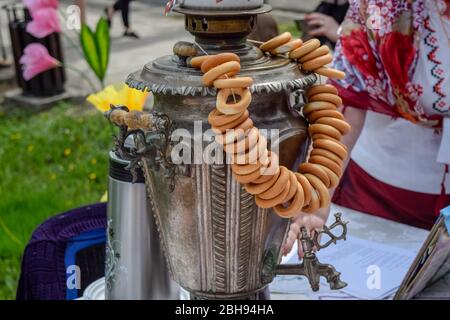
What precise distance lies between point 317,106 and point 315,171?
0.29 ft

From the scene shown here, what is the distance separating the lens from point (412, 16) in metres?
1.10

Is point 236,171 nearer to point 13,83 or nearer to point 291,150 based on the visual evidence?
point 291,150

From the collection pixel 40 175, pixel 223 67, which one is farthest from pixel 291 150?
pixel 40 175

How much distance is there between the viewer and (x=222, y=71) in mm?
653

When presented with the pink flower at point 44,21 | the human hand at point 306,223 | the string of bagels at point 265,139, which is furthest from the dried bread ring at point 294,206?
the pink flower at point 44,21

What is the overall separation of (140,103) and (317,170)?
0.34 meters

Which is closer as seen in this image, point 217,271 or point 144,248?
point 217,271

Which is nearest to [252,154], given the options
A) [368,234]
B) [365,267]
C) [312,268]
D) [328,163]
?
[328,163]

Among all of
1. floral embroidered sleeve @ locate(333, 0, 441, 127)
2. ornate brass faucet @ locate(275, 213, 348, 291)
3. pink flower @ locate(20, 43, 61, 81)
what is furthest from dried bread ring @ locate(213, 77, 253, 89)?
pink flower @ locate(20, 43, 61, 81)

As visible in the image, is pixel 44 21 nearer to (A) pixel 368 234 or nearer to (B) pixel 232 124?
(A) pixel 368 234

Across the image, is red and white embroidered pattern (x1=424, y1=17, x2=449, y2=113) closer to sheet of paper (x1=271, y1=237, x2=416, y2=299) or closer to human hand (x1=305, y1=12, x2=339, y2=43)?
sheet of paper (x1=271, y1=237, x2=416, y2=299)

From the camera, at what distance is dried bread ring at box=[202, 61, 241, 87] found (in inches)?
25.7

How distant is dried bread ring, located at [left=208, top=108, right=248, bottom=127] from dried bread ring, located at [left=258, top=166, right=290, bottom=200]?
84 millimetres

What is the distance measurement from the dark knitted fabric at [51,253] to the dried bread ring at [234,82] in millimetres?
542
